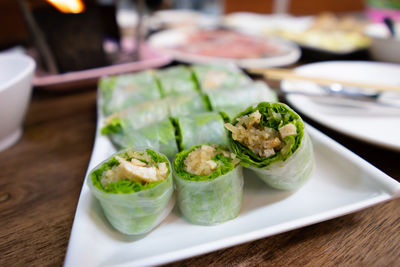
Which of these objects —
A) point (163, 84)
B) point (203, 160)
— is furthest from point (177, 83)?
point (203, 160)

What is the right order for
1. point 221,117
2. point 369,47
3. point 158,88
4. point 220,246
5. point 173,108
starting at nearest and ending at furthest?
point 220,246 → point 221,117 → point 173,108 → point 158,88 → point 369,47

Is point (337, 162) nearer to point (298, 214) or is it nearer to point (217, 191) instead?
point (298, 214)

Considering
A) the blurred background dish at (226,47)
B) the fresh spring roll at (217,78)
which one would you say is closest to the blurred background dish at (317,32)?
the blurred background dish at (226,47)

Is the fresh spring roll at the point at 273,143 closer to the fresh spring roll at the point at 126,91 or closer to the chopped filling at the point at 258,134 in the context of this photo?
the chopped filling at the point at 258,134

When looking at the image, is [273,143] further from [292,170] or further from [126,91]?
[126,91]

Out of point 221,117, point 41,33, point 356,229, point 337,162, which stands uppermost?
point 41,33

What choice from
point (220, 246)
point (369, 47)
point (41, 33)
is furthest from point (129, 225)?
point (369, 47)

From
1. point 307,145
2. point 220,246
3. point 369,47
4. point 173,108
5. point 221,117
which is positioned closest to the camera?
point 220,246
